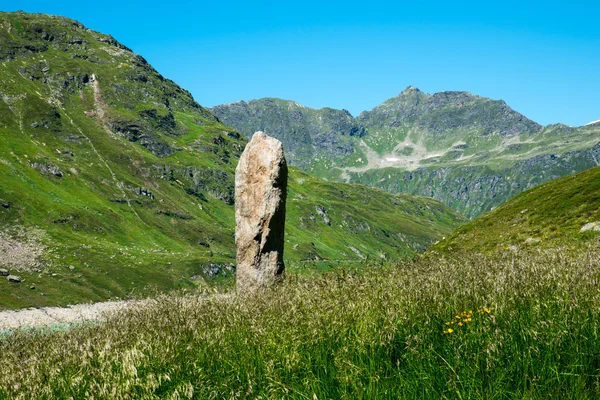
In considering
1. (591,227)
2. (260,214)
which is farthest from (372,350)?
(591,227)

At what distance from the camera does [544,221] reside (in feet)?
109

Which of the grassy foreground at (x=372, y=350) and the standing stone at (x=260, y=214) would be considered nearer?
the grassy foreground at (x=372, y=350)

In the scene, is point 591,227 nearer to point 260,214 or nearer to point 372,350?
point 260,214

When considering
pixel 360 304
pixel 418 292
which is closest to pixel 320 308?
pixel 360 304

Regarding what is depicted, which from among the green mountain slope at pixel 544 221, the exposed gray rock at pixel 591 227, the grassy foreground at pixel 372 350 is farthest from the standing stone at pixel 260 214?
the exposed gray rock at pixel 591 227

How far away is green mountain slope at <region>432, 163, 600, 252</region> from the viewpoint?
91.4 ft

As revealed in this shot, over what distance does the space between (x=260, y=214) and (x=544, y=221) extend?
2443cm

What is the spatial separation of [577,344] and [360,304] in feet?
10.2

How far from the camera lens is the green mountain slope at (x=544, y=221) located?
27.9 metres

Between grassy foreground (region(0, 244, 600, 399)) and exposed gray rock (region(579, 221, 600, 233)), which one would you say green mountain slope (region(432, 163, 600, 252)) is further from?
grassy foreground (region(0, 244, 600, 399))

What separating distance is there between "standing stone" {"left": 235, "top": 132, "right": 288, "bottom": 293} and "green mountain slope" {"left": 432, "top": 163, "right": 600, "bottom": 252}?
14.0 m

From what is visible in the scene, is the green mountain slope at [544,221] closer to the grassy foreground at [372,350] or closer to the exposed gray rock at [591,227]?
the exposed gray rock at [591,227]

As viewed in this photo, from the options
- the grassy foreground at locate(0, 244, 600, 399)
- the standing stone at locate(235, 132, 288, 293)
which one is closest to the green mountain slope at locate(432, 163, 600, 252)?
the standing stone at locate(235, 132, 288, 293)

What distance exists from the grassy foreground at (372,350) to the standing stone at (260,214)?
Answer: 10307 mm
